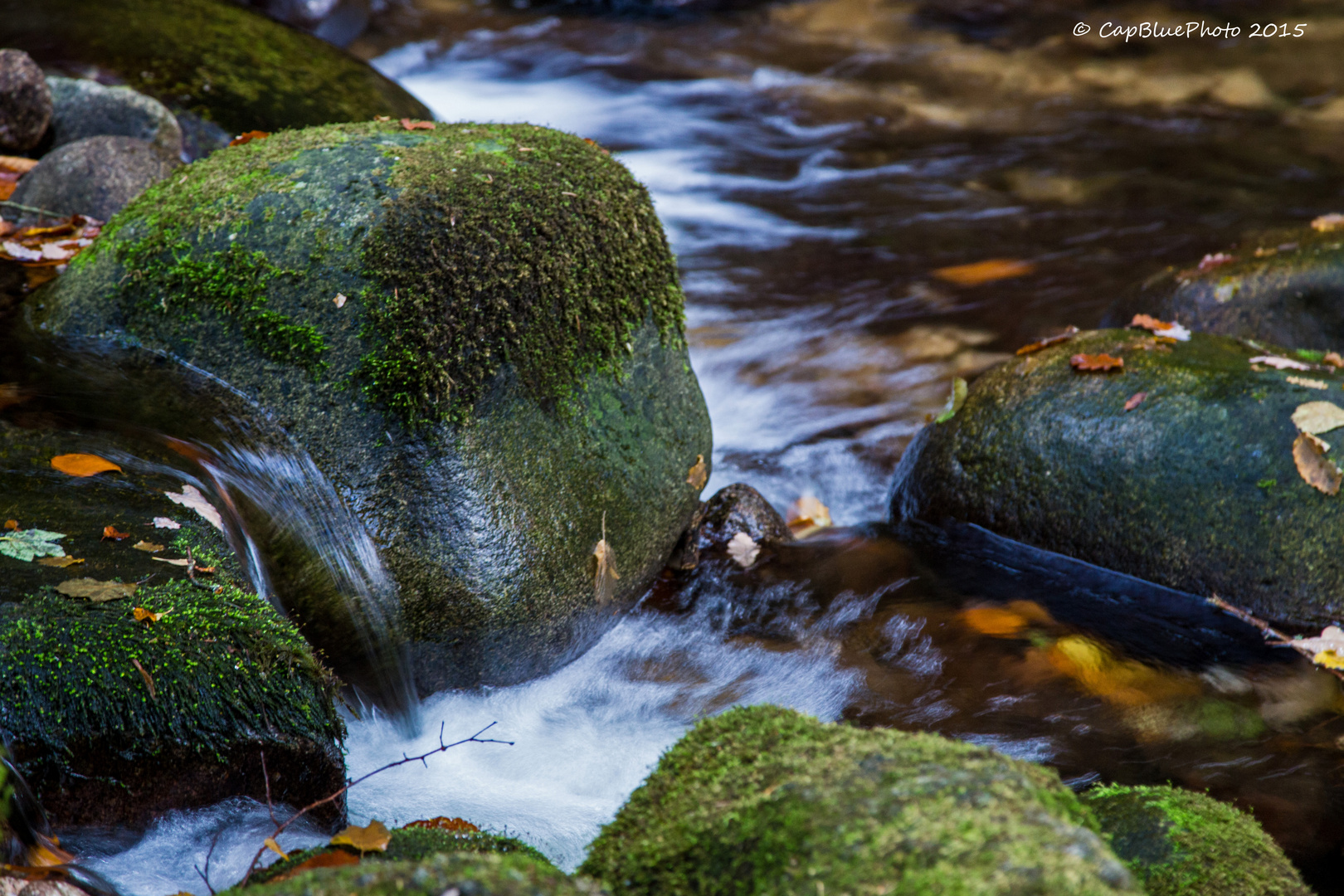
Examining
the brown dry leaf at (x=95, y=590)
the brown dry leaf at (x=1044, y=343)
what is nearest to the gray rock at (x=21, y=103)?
the brown dry leaf at (x=95, y=590)

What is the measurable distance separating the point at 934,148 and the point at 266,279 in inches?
359

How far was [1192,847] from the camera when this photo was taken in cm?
264

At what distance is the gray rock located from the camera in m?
5.89

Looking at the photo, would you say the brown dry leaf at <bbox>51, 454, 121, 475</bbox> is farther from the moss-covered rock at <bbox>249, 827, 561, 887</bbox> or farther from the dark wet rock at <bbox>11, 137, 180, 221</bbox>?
the dark wet rock at <bbox>11, 137, 180, 221</bbox>

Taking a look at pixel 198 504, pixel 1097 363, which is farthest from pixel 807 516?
pixel 198 504

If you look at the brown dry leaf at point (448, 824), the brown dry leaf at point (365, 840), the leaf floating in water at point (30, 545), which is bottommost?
the brown dry leaf at point (448, 824)

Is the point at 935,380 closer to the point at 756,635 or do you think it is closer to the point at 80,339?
the point at 756,635

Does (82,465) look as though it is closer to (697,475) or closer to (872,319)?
(697,475)

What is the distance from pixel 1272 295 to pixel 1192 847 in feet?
15.3

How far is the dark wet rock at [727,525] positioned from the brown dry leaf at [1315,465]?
7.85 ft

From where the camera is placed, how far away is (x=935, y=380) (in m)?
6.98

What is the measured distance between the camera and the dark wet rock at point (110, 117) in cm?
622

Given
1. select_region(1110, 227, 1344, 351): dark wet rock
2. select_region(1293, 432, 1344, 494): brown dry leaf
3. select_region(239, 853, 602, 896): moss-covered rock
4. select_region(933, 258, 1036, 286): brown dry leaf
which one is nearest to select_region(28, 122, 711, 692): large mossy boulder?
select_region(239, 853, 602, 896): moss-covered rock

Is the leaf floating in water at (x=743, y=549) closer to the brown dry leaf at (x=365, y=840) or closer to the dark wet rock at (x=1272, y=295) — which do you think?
the brown dry leaf at (x=365, y=840)
